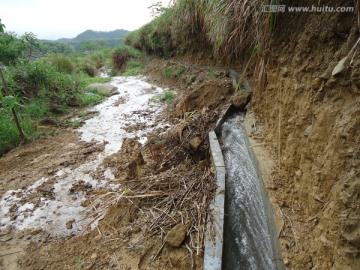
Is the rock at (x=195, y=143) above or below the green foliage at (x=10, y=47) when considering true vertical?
below

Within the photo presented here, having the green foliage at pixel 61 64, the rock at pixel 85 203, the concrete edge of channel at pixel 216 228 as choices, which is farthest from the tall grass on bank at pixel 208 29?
the green foliage at pixel 61 64

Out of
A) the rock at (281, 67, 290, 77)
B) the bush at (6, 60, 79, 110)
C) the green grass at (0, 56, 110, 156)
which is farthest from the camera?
the bush at (6, 60, 79, 110)

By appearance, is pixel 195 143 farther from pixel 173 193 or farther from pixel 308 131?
pixel 308 131

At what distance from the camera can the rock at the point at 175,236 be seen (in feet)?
7.37

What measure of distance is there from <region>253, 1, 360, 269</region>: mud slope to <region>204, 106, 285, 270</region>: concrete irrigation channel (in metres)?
0.19

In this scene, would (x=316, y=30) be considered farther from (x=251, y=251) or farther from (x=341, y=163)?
(x=251, y=251)

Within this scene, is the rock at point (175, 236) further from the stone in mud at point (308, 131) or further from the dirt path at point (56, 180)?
the stone in mud at point (308, 131)

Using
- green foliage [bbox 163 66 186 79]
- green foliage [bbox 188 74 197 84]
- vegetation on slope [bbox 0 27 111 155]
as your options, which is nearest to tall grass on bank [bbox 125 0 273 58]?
green foliage [bbox 163 66 186 79]

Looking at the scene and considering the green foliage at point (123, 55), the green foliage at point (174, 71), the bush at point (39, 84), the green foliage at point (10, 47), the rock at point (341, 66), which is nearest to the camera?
the rock at point (341, 66)

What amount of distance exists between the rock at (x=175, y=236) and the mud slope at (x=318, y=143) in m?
0.92

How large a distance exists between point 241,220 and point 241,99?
9.71 feet

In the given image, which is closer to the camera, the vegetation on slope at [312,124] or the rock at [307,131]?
the vegetation on slope at [312,124]

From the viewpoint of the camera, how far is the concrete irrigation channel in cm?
204

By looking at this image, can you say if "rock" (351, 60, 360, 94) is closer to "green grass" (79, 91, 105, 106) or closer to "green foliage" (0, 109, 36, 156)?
"green foliage" (0, 109, 36, 156)
